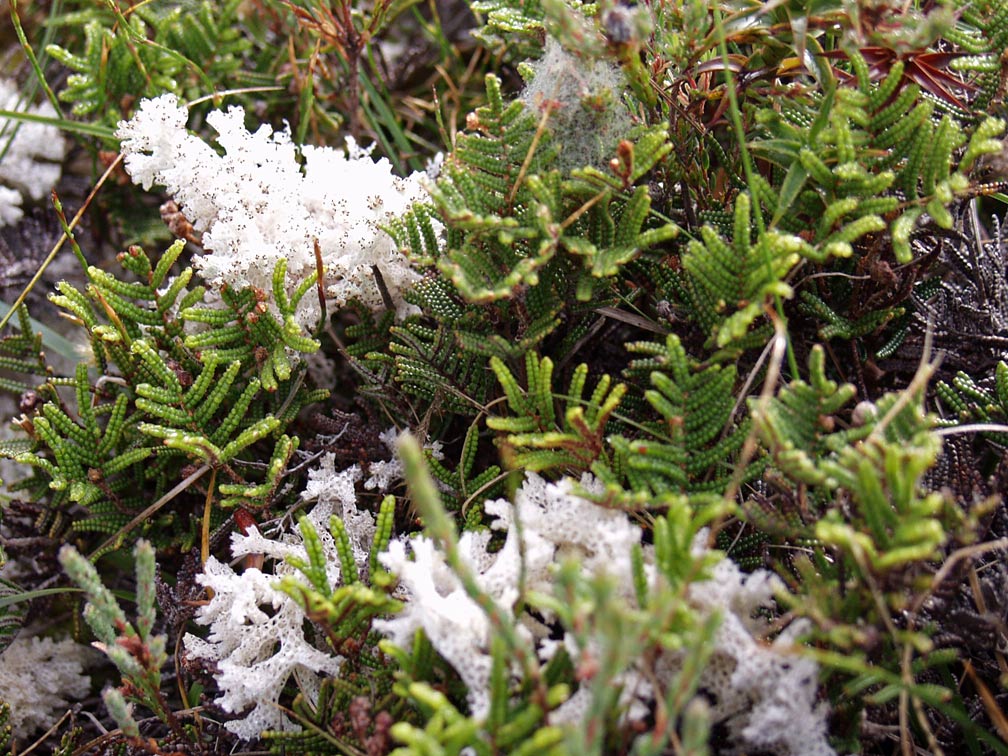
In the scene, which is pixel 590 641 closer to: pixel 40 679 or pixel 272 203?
pixel 272 203

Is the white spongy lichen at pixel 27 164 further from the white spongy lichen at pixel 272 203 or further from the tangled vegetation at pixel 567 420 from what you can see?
the white spongy lichen at pixel 272 203

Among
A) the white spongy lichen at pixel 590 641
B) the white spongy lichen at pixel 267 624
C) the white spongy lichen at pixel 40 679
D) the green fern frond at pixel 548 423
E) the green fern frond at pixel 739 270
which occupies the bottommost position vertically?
the white spongy lichen at pixel 40 679

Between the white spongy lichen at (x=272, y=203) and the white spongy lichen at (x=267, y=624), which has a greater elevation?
the white spongy lichen at (x=272, y=203)

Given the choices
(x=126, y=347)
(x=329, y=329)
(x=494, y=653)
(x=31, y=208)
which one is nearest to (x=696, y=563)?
(x=494, y=653)

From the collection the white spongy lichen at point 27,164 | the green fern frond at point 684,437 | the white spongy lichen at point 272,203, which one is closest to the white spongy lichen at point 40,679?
the white spongy lichen at point 272,203

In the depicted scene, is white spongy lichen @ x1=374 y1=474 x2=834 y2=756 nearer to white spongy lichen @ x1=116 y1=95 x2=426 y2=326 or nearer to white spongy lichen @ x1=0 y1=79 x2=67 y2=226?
white spongy lichen @ x1=116 y1=95 x2=426 y2=326

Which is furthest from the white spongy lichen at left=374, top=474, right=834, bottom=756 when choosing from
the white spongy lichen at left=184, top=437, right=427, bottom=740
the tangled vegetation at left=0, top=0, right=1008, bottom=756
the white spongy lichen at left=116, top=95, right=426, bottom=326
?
the white spongy lichen at left=116, top=95, right=426, bottom=326
